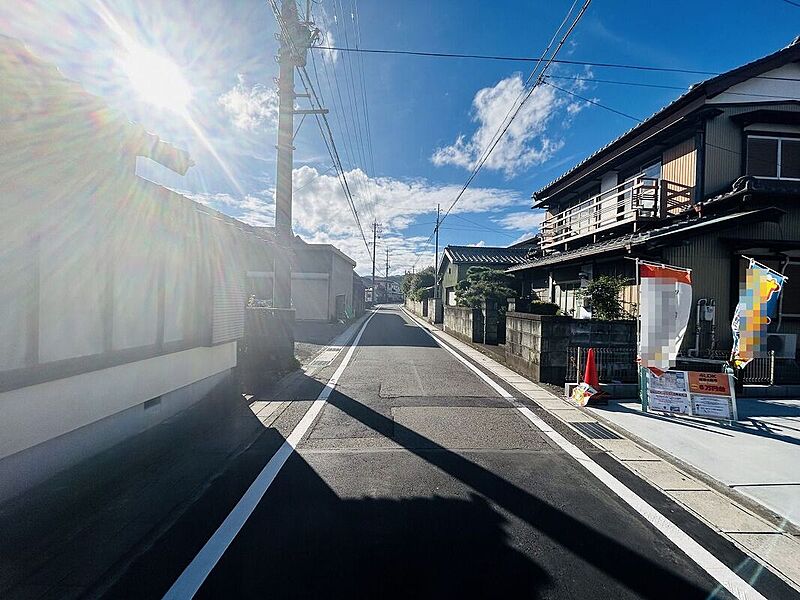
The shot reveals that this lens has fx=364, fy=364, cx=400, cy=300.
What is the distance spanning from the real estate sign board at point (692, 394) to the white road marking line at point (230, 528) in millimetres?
5295

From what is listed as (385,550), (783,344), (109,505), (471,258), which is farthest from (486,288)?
(471,258)

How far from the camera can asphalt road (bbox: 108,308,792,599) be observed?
2.33 meters

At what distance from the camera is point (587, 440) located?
4.76 m

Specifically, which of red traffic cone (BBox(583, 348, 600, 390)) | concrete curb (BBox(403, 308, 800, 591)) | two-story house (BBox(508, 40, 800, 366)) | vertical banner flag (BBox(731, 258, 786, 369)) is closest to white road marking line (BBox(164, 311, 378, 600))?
concrete curb (BBox(403, 308, 800, 591))

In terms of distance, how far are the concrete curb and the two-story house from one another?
522cm

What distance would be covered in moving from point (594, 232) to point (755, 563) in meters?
10.4

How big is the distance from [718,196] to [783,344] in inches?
149

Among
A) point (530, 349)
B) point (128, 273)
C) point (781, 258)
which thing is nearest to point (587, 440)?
point (530, 349)

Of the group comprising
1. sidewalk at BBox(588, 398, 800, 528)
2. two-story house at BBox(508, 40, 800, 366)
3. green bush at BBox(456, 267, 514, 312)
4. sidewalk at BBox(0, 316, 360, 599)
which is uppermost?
two-story house at BBox(508, 40, 800, 366)

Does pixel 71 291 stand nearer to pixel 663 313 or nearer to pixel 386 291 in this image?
pixel 663 313

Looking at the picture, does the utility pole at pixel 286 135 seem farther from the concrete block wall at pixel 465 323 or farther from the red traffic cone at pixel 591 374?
the concrete block wall at pixel 465 323

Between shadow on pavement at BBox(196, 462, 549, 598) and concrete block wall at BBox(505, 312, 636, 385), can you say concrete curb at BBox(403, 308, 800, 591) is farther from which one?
concrete block wall at BBox(505, 312, 636, 385)

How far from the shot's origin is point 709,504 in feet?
10.8

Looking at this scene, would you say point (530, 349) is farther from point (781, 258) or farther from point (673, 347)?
point (781, 258)
